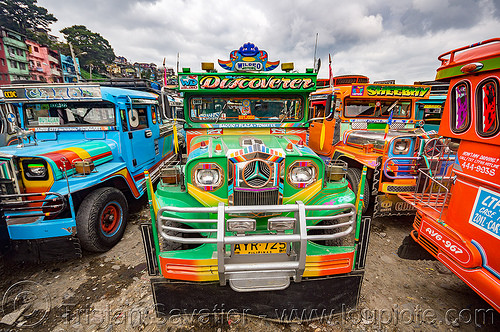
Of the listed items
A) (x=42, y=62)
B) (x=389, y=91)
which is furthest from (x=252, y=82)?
(x=42, y=62)

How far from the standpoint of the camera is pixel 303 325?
8.49 ft

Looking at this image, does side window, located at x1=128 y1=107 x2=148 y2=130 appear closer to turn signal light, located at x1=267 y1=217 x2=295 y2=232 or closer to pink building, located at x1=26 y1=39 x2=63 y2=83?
turn signal light, located at x1=267 y1=217 x2=295 y2=232

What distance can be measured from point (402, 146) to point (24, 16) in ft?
192

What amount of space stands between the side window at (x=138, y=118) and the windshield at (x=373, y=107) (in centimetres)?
531

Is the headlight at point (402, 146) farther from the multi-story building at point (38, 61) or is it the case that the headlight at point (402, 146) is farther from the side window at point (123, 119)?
the multi-story building at point (38, 61)

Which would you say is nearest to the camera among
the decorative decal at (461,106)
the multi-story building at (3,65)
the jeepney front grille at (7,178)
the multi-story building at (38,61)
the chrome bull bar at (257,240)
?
the chrome bull bar at (257,240)

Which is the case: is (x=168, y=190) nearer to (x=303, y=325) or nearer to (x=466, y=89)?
(x=303, y=325)

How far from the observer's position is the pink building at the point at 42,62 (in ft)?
101

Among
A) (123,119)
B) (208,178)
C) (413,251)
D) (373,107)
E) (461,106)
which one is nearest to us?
(461,106)

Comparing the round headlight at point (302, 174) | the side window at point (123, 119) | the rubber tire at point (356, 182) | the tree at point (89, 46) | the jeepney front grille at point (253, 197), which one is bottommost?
the rubber tire at point (356, 182)

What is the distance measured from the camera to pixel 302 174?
9.34ft

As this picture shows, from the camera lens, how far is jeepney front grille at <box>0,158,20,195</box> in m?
3.15

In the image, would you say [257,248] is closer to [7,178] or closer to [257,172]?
[257,172]

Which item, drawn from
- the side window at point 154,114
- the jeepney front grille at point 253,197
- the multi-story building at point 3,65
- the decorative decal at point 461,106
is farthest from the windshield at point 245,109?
the multi-story building at point 3,65
